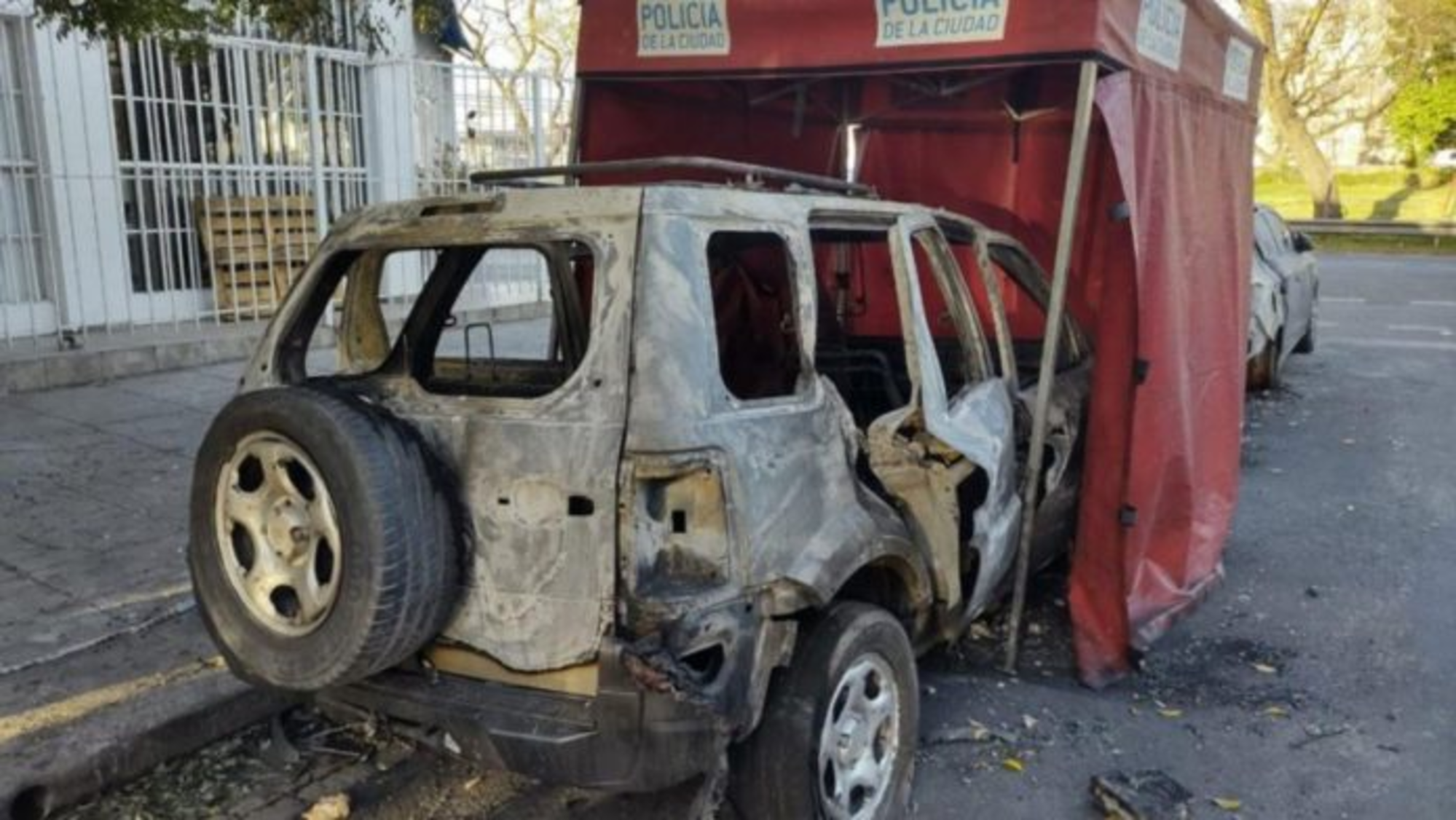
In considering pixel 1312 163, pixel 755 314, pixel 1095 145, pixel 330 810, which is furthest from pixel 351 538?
pixel 1312 163

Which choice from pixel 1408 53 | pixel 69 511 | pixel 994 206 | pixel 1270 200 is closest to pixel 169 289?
pixel 69 511

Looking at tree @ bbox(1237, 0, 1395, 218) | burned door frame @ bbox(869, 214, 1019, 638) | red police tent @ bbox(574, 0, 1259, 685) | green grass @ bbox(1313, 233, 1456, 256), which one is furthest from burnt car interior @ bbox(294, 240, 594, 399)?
tree @ bbox(1237, 0, 1395, 218)

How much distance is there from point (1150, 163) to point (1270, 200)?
41.9 m

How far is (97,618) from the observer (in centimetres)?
439

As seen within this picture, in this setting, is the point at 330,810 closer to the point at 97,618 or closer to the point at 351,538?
the point at 351,538

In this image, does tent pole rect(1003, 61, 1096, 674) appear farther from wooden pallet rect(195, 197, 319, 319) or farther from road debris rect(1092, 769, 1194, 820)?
wooden pallet rect(195, 197, 319, 319)

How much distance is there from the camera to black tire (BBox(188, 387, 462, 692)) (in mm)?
2648

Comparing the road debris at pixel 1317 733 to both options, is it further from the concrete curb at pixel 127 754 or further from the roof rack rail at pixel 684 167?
the concrete curb at pixel 127 754

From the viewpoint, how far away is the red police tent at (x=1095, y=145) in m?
4.51

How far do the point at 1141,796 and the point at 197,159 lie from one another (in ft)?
31.9

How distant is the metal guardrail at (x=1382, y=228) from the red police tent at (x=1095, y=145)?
24213 millimetres

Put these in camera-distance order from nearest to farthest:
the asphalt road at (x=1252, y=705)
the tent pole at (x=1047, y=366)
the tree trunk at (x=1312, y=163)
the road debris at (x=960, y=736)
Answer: the asphalt road at (x=1252, y=705) < the road debris at (x=960, y=736) < the tent pole at (x=1047, y=366) < the tree trunk at (x=1312, y=163)

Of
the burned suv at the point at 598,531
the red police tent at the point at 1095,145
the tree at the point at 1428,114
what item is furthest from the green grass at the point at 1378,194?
the burned suv at the point at 598,531

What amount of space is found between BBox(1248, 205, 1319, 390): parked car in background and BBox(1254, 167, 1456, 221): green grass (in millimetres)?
25662
